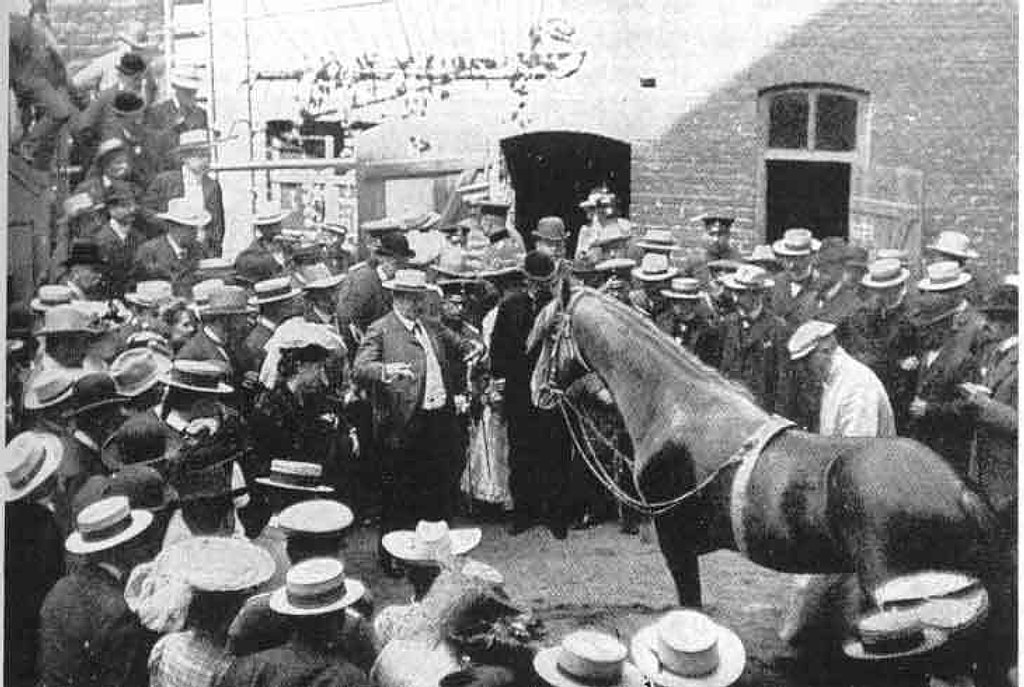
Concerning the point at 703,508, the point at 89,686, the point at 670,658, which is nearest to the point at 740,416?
the point at 703,508

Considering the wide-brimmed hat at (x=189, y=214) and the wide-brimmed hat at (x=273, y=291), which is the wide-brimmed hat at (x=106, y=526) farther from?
the wide-brimmed hat at (x=189, y=214)

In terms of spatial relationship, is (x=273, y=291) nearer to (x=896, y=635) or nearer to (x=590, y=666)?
(x=590, y=666)

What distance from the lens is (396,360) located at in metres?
4.85

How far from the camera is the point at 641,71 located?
14.7 ft

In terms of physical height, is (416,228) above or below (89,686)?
above

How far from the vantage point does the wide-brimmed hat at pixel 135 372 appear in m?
4.51

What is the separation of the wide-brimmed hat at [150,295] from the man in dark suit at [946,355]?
3.16m

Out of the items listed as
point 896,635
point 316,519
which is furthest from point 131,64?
point 896,635

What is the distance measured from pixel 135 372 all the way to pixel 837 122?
302cm

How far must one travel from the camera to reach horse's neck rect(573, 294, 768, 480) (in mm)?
4191

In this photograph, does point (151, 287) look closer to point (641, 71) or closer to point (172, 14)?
point (172, 14)

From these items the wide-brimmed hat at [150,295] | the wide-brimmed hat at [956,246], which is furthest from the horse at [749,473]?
the wide-brimmed hat at [150,295]

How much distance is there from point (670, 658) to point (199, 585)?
1612 mm

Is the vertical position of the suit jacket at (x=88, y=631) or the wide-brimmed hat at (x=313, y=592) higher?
the wide-brimmed hat at (x=313, y=592)
